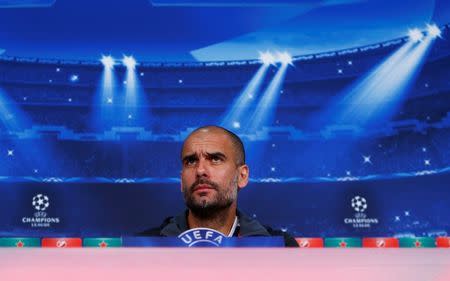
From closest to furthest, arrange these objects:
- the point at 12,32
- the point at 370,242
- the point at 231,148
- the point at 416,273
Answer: the point at 416,273
the point at 231,148
the point at 370,242
the point at 12,32

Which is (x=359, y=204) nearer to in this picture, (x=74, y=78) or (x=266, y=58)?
(x=266, y=58)

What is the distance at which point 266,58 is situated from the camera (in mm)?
2707

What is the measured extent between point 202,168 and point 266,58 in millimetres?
1458

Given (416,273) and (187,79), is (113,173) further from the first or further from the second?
(416,273)

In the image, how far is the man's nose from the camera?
1.37 metres

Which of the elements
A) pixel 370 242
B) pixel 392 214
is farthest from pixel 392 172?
pixel 370 242

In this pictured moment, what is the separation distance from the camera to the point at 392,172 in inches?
104

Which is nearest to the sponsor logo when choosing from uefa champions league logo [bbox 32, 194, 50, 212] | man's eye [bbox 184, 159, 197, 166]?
man's eye [bbox 184, 159, 197, 166]

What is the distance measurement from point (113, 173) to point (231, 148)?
1.29 m

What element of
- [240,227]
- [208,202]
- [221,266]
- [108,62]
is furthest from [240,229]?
[108,62]

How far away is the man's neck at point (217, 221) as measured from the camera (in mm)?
1348

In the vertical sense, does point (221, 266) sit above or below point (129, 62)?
below

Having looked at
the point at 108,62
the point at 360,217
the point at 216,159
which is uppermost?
the point at 108,62

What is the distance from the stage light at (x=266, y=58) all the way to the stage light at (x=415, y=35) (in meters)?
0.81
